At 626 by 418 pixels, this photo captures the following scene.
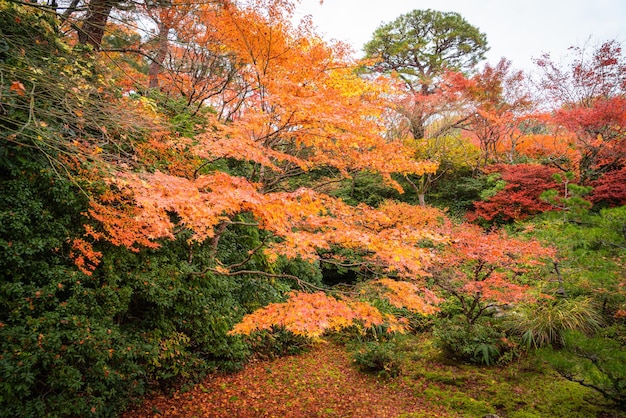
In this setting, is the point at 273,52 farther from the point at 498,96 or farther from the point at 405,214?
the point at 498,96

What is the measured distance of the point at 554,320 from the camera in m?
6.31

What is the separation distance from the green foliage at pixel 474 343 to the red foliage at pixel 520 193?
5.96 metres

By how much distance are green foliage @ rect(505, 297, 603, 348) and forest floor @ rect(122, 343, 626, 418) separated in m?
0.63

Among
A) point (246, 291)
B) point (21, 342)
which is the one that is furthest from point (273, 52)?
point (21, 342)

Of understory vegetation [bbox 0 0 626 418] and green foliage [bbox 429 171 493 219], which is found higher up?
green foliage [bbox 429 171 493 219]

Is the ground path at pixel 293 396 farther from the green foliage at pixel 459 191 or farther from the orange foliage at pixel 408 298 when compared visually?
the green foliage at pixel 459 191

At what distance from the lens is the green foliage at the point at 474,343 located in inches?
261

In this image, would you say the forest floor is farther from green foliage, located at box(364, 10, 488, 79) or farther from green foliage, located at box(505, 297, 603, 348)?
green foliage, located at box(364, 10, 488, 79)

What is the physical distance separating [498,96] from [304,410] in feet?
45.9

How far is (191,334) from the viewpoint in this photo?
20.6 feet

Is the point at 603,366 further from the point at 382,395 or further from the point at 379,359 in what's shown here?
the point at 379,359

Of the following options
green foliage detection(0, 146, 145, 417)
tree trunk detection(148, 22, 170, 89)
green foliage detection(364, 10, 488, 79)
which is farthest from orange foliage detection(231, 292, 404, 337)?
green foliage detection(364, 10, 488, 79)

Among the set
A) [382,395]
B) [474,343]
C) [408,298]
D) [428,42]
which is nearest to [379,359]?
[382,395]

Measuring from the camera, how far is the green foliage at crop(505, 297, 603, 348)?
617 cm
